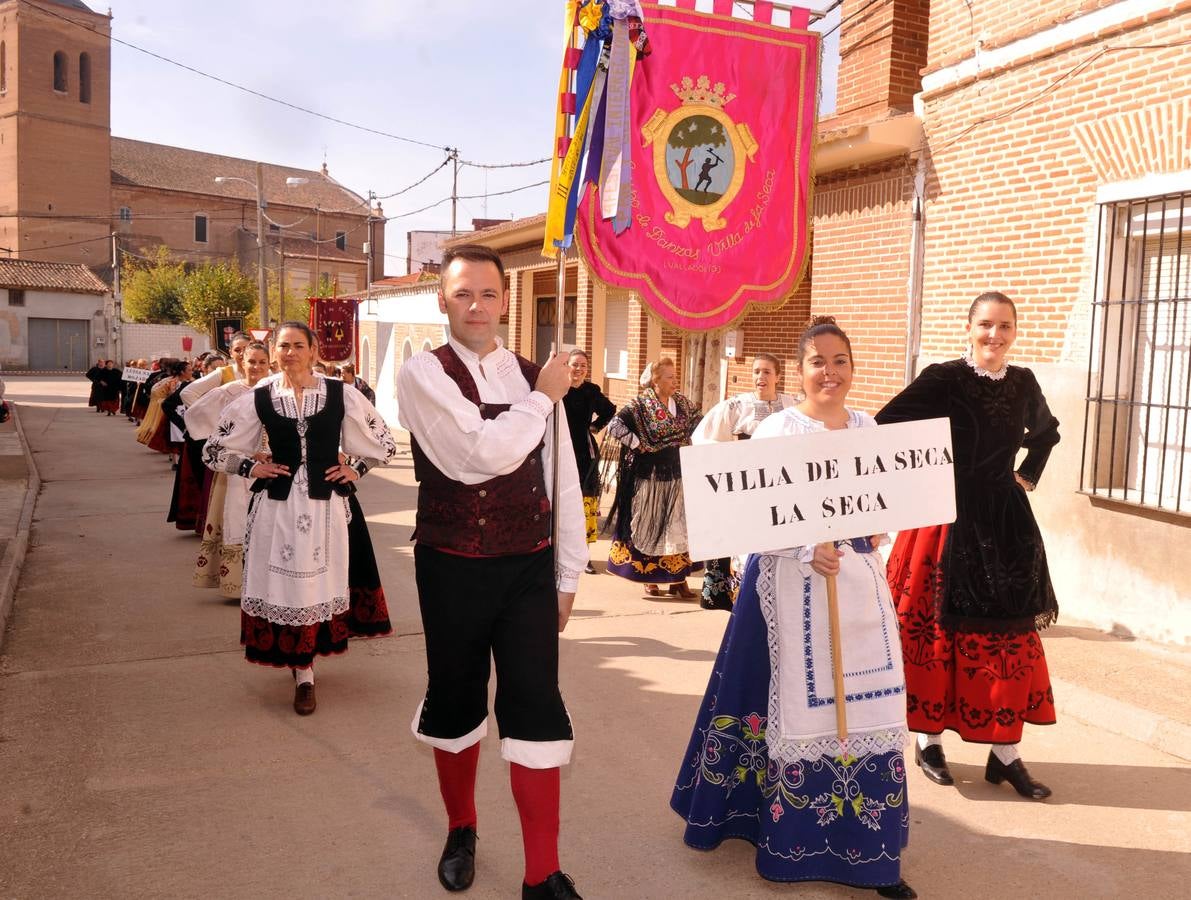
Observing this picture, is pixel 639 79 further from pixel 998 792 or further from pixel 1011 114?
pixel 998 792

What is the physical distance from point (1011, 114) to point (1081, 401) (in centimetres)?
222

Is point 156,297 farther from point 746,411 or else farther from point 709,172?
point 709,172

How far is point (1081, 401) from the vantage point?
6.94 meters

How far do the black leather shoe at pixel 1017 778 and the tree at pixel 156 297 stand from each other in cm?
5355

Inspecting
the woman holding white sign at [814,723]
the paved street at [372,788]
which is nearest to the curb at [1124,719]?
the paved street at [372,788]

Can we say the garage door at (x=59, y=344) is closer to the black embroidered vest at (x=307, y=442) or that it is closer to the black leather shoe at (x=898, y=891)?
the black embroidered vest at (x=307, y=442)

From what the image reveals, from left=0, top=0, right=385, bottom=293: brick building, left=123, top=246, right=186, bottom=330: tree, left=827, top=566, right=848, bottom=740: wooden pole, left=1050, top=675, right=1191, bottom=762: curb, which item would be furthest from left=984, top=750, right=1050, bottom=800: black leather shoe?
left=123, top=246, right=186, bottom=330: tree

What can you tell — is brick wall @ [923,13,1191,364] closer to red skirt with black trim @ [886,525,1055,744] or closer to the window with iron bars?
the window with iron bars

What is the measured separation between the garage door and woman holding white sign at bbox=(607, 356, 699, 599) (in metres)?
Result: 51.1

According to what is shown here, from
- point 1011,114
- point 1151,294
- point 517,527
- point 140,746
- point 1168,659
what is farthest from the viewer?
point 1011,114

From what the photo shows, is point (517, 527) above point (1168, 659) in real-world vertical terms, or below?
above

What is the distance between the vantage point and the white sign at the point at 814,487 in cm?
308

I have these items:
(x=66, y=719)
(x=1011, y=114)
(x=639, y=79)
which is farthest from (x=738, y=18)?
(x=66, y=719)

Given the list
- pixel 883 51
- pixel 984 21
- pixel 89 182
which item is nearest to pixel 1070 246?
pixel 984 21
